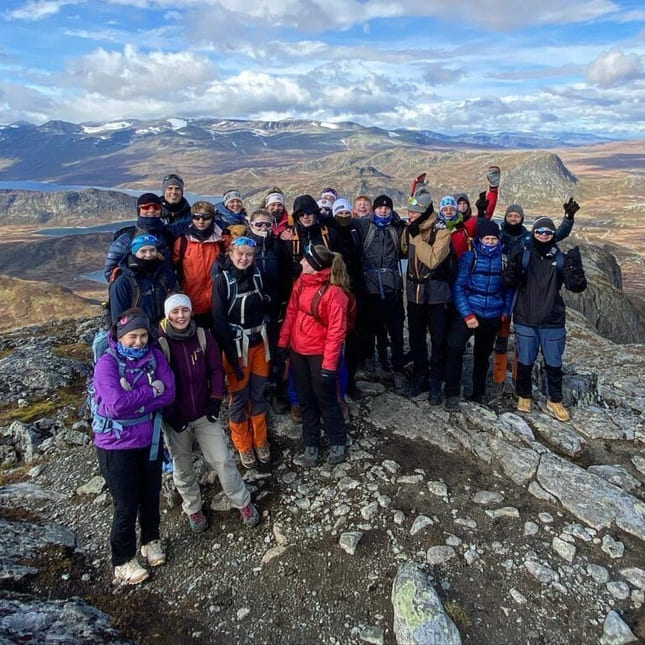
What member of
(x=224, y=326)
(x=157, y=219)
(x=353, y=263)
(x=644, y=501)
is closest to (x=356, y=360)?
(x=353, y=263)

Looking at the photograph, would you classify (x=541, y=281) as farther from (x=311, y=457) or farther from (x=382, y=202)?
(x=311, y=457)

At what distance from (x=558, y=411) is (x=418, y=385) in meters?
2.87

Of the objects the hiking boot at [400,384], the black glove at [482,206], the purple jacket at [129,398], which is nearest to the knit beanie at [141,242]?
the purple jacket at [129,398]

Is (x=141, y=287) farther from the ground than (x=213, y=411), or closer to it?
farther from the ground

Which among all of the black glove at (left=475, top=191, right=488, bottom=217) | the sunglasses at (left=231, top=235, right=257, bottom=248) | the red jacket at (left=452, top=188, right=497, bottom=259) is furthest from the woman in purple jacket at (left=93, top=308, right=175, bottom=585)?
the black glove at (left=475, top=191, right=488, bottom=217)

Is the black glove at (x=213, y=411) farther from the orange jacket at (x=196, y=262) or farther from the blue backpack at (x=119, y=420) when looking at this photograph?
the orange jacket at (x=196, y=262)

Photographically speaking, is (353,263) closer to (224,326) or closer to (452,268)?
(452,268)

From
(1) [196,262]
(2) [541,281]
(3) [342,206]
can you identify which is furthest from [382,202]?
(1) [196,262]

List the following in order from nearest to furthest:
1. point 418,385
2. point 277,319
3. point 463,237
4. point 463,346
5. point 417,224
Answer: point 417,224
point 277,319
point 463,346
point 463,237
point 418,385

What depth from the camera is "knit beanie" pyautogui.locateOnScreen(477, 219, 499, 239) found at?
351 inches

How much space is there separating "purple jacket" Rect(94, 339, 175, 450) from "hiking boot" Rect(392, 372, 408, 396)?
18.9ft

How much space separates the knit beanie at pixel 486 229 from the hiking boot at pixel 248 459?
5.97 meters

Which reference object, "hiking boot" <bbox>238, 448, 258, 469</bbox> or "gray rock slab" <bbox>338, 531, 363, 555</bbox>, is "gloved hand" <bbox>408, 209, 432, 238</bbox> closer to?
"hiking boot" <bbox>238, 448, 258, 469</bbox>

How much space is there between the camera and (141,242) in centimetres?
710
